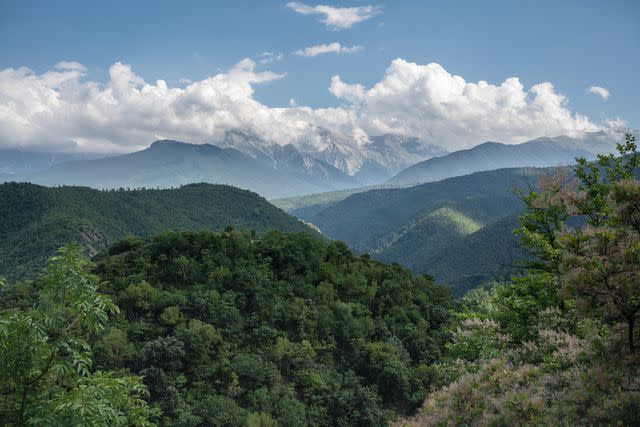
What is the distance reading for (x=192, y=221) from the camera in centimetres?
18138

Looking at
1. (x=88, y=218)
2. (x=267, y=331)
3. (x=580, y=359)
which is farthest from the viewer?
(x=88, y=218)

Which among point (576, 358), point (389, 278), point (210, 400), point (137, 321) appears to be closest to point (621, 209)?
point (576, 358)

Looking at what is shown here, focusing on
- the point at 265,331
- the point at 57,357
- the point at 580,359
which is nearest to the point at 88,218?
the point at 265,331

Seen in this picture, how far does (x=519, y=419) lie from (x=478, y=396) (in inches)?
51.9

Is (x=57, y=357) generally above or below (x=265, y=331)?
above

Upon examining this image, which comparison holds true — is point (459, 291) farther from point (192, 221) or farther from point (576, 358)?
point (576, 358)

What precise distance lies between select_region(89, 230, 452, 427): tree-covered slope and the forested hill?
64.8 metres

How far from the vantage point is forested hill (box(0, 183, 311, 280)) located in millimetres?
114688

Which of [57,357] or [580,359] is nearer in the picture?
[57,357]

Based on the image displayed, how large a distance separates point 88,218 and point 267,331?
124 m

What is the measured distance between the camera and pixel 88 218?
139500 millimetres

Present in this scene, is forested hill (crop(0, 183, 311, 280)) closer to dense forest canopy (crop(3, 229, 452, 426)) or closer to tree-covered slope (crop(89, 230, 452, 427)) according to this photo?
dense forest canopy (crop(3, 229, 452, 426))

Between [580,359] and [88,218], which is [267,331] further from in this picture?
[88,218]

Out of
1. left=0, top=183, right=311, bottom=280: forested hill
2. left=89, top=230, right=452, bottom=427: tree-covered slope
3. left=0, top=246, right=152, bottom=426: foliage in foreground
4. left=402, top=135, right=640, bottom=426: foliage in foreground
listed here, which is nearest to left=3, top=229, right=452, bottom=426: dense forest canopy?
left=89, top=230, right=452, bottom=427: tree-covered slope
